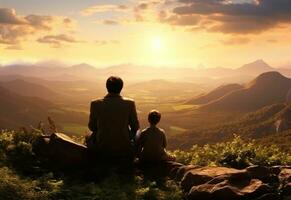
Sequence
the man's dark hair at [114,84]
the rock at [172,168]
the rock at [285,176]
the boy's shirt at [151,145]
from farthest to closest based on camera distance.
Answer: the boy's shirt at [151,145]
the rock at [172,168]
the man's dark hair at [114,84]
the rock at [285,176]

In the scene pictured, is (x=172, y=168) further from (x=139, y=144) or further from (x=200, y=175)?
(x=200, y=175)

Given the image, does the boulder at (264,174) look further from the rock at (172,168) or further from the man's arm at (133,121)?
the man's arm at (133,121)

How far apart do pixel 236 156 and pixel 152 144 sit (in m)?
2.55

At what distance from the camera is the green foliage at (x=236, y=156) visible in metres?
12.2

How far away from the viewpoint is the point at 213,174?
9945 mm

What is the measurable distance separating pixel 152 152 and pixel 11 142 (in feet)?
13.4

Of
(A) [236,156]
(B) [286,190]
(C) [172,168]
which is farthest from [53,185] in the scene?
(A) [236,156]

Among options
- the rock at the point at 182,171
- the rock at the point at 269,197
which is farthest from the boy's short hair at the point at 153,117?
the rock at the point at 269,197

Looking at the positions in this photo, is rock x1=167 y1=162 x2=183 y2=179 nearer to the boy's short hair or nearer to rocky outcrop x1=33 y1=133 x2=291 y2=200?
rocky outcrop x1=33 y1=133 x2=291 y2=200

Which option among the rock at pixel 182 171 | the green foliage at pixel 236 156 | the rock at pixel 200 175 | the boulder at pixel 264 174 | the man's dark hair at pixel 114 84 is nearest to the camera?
the rock at pixel 200 175

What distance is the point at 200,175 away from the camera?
32.8 feet

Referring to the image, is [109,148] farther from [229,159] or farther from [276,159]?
[276,159]

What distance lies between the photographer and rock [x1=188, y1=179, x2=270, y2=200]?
888 cm

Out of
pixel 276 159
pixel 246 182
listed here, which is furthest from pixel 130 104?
pixel 276 159
